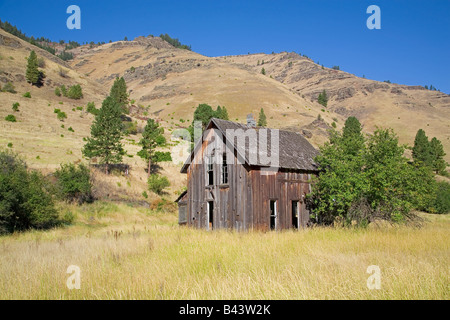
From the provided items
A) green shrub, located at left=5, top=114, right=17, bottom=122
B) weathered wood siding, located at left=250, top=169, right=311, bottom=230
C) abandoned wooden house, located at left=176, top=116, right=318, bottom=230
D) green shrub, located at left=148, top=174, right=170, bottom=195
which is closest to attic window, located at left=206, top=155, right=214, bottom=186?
abandoned wooden house, located at left=176, top=116, right=318, bottom=230

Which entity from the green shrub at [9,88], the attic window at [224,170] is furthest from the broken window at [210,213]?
the green shrub at [9,88]

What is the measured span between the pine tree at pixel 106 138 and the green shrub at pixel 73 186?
5.89m

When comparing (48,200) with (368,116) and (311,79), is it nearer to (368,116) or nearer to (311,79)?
(368,116)

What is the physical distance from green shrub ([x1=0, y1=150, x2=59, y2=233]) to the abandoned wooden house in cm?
928

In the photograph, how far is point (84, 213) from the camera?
81.7 ft

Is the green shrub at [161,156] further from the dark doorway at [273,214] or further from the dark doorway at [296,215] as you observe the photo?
the dark doorway at [273,214]

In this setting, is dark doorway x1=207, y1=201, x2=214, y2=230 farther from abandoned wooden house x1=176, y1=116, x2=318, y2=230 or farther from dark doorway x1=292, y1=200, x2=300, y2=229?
dark doorway x1=292, y1=200, x2=300, y2=229

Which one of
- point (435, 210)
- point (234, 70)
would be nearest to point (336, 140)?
point (435, 210)

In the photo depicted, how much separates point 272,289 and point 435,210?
3891 cm

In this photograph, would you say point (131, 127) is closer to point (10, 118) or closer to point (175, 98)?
point (10, 118)

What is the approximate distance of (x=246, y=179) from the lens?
16.8 meters

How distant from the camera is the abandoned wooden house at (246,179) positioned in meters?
16.8

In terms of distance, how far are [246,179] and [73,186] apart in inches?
684

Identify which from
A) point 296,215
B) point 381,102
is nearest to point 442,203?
point 296,215
